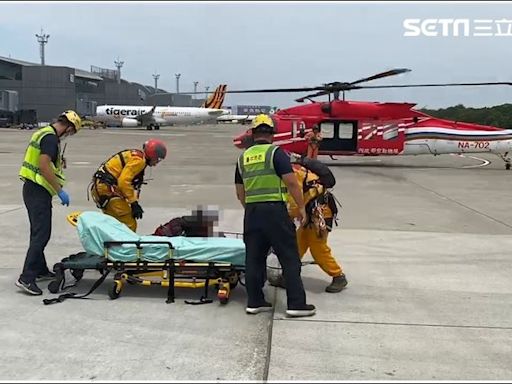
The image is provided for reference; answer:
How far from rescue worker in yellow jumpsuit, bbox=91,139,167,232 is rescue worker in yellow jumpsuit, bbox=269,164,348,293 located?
154 centimetres

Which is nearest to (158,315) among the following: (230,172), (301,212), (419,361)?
(301,212)

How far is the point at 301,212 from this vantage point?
4.97 meters

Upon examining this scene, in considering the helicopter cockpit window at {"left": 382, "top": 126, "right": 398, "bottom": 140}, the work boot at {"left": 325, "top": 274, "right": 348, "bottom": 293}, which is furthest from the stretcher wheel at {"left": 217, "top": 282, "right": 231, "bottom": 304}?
the helicopter cockpit window at {"left": 382, "top": 126, "right": 398, "bottom": 140}

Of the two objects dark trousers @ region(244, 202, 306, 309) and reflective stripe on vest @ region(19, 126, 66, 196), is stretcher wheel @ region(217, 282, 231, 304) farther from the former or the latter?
reflective stripe on vest @ region(19, 126, 66, 196)

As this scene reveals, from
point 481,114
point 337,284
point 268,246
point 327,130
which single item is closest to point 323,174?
point 268,246

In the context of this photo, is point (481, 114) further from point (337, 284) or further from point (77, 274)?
point (77, 274)

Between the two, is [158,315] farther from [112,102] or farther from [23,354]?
[112,102]

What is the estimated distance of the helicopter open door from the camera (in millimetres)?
19284

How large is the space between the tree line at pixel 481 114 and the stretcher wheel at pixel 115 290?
1320 inches

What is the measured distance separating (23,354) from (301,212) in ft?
8.17

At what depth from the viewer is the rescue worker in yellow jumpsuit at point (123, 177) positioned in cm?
573

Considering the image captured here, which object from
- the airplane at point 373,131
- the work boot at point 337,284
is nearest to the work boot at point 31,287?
the work boot at point 337,284

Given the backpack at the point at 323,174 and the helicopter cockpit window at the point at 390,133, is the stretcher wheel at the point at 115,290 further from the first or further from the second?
the helicopter cockpit window at the point at 390,133

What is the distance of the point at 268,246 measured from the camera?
16.0ft
